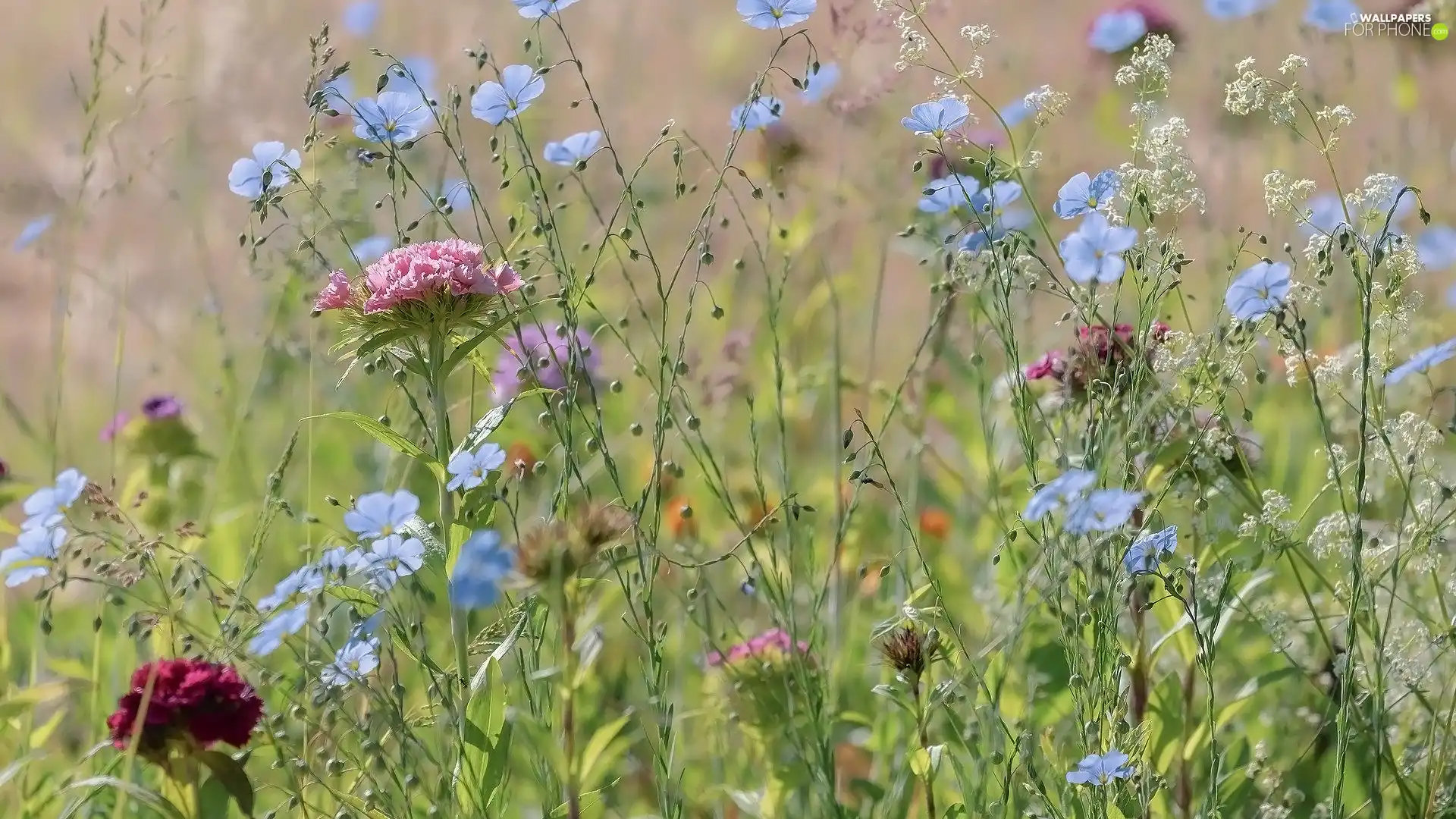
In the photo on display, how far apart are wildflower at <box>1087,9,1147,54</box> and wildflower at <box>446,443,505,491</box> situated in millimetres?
1362

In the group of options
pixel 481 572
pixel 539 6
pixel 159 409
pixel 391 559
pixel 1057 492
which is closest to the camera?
pixel 481 572

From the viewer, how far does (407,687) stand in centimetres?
192

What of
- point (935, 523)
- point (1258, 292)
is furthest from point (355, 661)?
point (935, 523)

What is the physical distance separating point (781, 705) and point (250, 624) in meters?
0.52

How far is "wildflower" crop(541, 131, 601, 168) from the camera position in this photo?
135cm

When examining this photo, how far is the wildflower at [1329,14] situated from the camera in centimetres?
197

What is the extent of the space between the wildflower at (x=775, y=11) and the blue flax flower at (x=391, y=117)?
0.97ft

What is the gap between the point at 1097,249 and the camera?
1053 millimetres

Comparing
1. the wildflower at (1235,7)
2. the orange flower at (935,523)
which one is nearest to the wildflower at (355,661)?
the orange flower at (935,523)

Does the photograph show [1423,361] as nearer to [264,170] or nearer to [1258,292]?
[1258,292]


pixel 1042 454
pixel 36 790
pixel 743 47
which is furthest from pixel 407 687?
pixel 743 47

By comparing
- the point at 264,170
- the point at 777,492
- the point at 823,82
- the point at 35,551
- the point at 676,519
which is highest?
the point at 823,82

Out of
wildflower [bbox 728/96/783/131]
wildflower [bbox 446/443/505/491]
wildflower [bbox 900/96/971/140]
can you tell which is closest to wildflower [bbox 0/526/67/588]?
wildflower [bbox 446/443/505/491]

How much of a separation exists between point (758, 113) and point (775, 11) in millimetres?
254
